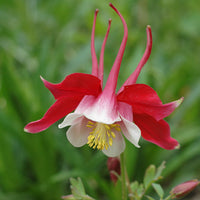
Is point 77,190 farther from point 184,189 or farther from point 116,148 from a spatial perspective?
point 184,189

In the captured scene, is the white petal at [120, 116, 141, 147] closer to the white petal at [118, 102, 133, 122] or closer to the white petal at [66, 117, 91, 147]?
the white petal at [118, 102, 133, 122]

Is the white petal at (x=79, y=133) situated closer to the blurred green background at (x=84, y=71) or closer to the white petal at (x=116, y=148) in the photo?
the white petal at (x=116, y=148)

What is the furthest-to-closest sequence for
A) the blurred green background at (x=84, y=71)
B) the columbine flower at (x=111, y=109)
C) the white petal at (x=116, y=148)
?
the blurred green background at (x=84, y=71), the white petal at (x=116, y=148), the columbine flower at (x=111, y=109)

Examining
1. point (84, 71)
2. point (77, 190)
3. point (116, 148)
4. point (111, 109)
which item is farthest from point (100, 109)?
point (84, 71)

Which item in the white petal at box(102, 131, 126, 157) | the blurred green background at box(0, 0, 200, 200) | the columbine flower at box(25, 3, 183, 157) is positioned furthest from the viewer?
the blurred green background at box(0, 0, 200, 200)

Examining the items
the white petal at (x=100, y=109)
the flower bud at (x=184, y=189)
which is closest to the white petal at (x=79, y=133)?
the white petal at (x=100, y=109)

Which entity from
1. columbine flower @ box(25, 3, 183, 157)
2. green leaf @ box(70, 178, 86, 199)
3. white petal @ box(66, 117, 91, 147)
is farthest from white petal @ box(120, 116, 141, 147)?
green leaf @ box(70, 178, 86, 199)

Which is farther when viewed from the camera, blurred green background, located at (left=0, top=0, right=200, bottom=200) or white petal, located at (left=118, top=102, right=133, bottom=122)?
blurred green background, located at (left=0, top=0, right=200, bottom=200)

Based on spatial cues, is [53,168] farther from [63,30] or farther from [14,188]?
[63,30]
